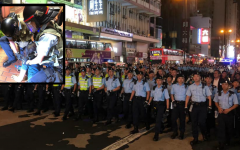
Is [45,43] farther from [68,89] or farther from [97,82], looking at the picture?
[97,82]

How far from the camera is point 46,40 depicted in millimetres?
7824

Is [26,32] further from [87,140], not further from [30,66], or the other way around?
[87,140]

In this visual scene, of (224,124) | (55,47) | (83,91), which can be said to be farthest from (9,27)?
(224,124)

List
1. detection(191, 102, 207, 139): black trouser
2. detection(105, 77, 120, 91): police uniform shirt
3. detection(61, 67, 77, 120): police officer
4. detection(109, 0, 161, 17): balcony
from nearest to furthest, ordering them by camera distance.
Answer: detection(191, 102, 207, 139): black trouser
detection(105, 77, 120, 91): police uniform shirt
detection(61, 67, 77, 120): police officer
detection(109, 0, 161, 17): balcony

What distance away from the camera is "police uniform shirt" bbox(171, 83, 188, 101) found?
7.15 meters

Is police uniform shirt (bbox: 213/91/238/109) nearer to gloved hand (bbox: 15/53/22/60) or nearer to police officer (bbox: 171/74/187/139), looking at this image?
police officer (bbox: 171/74/187/139)

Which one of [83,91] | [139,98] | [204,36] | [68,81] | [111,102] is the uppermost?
[204,36]

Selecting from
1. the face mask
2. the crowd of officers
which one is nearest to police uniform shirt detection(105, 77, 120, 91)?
the crowd of officers

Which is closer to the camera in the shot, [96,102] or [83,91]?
[96,102]

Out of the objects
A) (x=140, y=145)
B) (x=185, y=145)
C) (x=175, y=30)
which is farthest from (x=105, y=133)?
(x=175, y=30)

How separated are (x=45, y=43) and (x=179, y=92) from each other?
473 centimetres

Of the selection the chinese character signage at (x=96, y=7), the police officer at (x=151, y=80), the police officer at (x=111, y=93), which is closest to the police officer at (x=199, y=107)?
the police officer at (x=151, y=80)

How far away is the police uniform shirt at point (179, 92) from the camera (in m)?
7.15

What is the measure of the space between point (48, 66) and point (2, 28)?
1915mm
